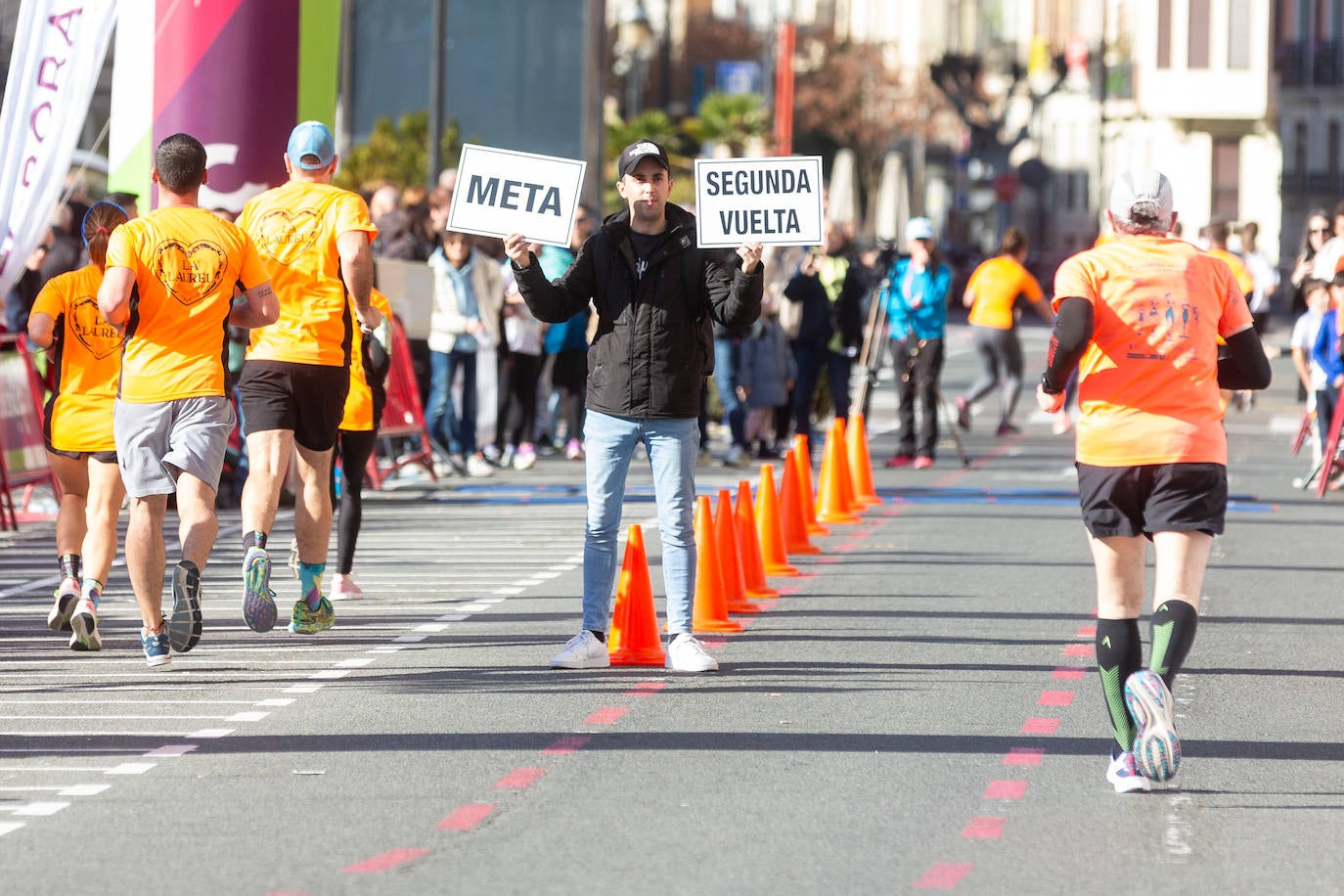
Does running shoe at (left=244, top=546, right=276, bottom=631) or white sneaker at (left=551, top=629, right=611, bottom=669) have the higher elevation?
running shoe at (left=244, top=546, right=276, bottom=631)

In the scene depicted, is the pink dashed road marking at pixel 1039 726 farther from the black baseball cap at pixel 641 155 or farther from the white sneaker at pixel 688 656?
the black baseball cap at pixel 641 155

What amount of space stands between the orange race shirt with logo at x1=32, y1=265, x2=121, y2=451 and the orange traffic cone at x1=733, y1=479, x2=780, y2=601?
298cm

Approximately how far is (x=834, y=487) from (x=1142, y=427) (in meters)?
8.24

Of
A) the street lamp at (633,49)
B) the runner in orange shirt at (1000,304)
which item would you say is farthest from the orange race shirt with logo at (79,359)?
the street lamp at (633,49)

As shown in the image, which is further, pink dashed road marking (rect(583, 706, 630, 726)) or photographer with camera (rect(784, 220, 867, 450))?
photographer with camera (rect(784, 220, 867, 450))

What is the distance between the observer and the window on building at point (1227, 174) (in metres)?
69.9

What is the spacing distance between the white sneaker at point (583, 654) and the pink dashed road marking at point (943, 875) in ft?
10.5

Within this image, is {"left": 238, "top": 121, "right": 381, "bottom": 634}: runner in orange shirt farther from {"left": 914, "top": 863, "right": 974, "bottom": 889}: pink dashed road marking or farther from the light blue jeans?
{"left": 914, "top": 863, "right": 974, "bottom": 889}: pink dashed road marking

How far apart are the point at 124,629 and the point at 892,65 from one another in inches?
3211

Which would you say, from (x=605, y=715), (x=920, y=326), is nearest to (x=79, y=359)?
(x=605, y=715)

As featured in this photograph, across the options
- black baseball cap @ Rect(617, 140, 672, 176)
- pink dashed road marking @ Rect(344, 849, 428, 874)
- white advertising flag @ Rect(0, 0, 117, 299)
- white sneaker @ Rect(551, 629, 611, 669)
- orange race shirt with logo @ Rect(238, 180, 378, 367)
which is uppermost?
white advertising flag @ Rect(0, 0, 117, 299)

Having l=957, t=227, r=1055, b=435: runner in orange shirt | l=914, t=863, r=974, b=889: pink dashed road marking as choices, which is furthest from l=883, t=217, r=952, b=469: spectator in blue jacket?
l=914, t=863, r=974, b=889: pink dashed road marking

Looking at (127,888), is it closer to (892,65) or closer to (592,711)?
(592,711)

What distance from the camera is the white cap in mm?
7133
